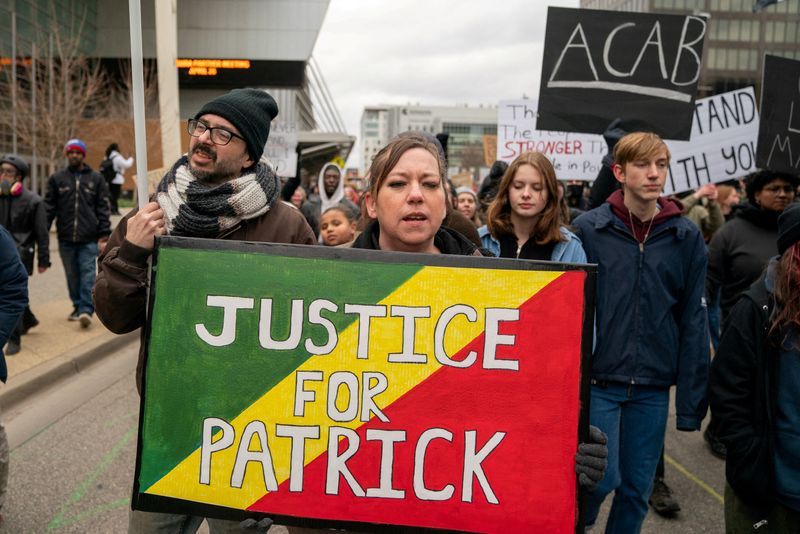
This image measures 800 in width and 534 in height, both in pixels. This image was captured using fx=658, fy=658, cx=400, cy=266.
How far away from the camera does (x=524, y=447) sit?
1.74 metres

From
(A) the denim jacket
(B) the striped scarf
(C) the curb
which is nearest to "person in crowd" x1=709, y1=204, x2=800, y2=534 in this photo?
(A) the denim jacket

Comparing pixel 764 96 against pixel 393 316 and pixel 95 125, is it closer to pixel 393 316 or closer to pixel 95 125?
pixel 393 316

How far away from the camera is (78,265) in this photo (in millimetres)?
7918

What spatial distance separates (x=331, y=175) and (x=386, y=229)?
654 cm

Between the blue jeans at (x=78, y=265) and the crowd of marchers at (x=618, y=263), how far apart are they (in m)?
4.30

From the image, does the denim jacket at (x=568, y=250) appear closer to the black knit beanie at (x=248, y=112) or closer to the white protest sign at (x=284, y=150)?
the black knit beanie at (x=248, y=112)

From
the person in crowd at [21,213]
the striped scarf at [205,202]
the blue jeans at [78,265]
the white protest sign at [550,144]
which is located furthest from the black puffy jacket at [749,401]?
the blue jeans at [78,265]

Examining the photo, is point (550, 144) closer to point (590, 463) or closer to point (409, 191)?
point (409, 191)

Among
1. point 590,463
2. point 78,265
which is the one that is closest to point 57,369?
point 78,265

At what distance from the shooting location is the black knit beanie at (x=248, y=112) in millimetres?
2252

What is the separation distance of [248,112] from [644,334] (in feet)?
6.50

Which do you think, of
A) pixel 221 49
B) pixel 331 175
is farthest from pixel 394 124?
pixel 331 175

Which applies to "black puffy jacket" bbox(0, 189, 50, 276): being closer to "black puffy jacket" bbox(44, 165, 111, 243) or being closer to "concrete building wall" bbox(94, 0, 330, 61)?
"black puffy jacket" bbox(44, 165, 111, 243)

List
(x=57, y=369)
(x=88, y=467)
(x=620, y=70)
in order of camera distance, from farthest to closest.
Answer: (x=57, y=369), (x=620, y=70), (x=88, y=467)
